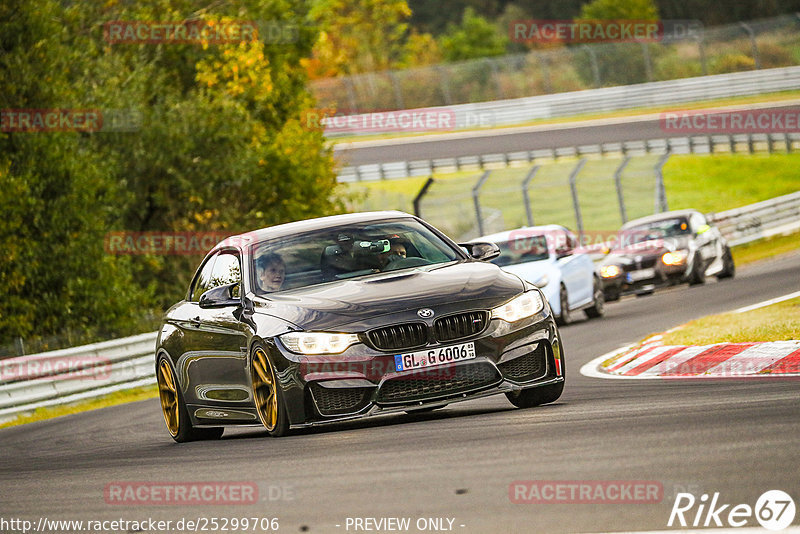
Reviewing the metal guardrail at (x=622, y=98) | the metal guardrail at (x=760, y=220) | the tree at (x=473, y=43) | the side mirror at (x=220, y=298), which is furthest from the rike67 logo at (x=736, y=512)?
the tree at (x=473, y=43)

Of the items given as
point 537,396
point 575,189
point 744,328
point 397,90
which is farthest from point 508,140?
point 537,396


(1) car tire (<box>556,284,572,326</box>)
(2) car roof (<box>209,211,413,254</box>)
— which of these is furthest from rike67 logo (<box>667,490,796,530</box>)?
(1) car tire (<box>556,284,572,326</box>)

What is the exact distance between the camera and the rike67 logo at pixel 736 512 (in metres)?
5.11

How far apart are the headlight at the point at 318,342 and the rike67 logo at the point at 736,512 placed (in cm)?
339

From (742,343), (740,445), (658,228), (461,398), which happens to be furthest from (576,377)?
(658,228)

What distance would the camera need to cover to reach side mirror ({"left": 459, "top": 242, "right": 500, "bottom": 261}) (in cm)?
1018

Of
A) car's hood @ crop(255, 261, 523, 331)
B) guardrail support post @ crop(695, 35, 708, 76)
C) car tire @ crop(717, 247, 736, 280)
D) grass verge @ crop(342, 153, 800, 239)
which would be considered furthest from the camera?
guardrail support post @ crop(695, 35, 708, 76)

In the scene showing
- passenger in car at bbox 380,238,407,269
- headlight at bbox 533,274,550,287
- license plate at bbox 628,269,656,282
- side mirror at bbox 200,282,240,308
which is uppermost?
passenger in car at bbox 380,238,407,269

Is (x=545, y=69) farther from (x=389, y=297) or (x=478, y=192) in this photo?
(x=389, y=297)

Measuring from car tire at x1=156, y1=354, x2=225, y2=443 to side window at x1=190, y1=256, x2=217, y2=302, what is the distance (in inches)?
22.4

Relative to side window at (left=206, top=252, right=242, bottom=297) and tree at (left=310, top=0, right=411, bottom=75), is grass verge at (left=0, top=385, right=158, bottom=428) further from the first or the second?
tree at (left=310, top=0, right=411, bottom=75)

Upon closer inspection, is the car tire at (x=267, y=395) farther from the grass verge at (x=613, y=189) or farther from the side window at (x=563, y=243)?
the grass verge at (x=613, y=189)

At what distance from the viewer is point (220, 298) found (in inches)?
385

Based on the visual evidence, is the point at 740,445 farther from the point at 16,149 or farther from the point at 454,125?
the point at 454,125
